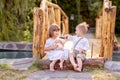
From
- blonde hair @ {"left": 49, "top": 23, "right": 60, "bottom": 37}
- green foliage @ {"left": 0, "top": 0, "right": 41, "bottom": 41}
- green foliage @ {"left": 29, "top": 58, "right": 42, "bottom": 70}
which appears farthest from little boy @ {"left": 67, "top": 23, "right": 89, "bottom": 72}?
green foliage @ {"left": 0, "top": 0, "right": 41, "bottom": 41}

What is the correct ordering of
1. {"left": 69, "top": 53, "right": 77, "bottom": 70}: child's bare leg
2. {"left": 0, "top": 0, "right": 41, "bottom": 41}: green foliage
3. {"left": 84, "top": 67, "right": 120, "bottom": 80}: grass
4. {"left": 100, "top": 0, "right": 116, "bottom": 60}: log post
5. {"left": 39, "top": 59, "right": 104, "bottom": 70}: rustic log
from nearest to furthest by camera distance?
{"left": 84, "top": 67, "right": 120, "bottom": 80}: grass → {"left": 69, "top": 53, "right": 77, "bottom": 70}: child's bare leg → {"left": 39, "top": 59, "right": 104, "bottom": 70}: rustic log → {"left": 100, "top": 0, "right": 116, "bottom": 60}: log post → {"left": 0, "top": 0, "right": 41, "bottom": 41}: green foliage

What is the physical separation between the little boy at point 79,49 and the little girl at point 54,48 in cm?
12

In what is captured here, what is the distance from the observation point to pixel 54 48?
4.32 metres

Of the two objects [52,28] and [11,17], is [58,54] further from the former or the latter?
[11,17]

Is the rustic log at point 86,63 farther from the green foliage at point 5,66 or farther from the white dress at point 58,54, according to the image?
the green foliage at point 5,66

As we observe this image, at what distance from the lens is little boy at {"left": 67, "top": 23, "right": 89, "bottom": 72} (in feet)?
13.3

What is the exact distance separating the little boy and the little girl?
0.12m

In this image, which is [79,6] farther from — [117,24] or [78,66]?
[78,66]

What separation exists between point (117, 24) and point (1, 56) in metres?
10.9

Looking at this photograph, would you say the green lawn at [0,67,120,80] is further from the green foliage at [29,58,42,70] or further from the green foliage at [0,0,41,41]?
the green foliage at [0,0,41,41]

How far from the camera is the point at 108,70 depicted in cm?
404

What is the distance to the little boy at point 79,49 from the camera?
4.07m

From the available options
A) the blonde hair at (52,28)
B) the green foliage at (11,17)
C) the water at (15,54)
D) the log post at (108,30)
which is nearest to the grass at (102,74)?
the log post at (108,30)

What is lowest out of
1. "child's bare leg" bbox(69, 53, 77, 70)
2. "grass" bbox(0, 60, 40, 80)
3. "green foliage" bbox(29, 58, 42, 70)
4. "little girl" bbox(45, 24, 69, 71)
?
"grass" bbox(0, 60, 40, 80)
